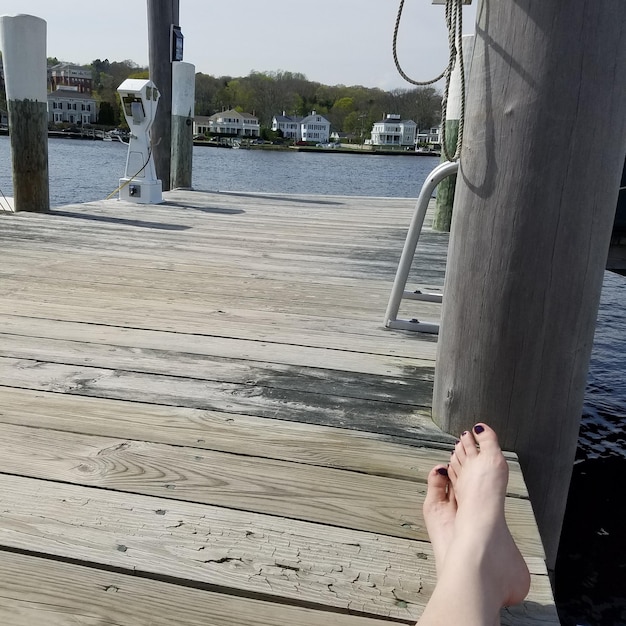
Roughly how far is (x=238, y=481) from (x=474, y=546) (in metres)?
0.50

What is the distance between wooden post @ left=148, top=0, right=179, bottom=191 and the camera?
7488 mm

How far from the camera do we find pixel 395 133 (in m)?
A: 88.8

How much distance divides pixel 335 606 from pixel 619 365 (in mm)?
4342

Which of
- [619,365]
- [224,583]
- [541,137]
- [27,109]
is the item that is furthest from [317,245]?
[224,583]

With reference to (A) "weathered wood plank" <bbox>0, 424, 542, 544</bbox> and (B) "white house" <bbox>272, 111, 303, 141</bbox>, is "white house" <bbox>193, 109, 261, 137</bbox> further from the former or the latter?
(A) "weathered wood plank" <bbox>0, 424, 542, 544</bbox>

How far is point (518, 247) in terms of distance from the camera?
1.28m

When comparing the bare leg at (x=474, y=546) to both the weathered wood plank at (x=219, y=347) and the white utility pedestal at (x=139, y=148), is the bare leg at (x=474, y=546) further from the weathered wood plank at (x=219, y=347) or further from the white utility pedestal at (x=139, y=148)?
the white utility pedestal at (x=139, y=148)

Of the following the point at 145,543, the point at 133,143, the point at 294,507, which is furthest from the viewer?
the point at 133,143

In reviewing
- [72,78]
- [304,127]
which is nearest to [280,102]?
[304,127]

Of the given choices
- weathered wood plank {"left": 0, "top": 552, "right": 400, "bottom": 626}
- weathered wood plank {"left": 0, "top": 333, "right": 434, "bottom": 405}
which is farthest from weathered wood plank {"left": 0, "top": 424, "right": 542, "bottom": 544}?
weathered wood plank {"left": 0, "top": 333, "right": 434, "bottom": 405}

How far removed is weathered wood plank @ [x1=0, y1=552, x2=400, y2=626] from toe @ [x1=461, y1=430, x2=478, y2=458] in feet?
1.37

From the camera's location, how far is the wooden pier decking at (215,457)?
979 mm

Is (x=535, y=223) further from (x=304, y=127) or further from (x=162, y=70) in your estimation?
(x=304, y=127)

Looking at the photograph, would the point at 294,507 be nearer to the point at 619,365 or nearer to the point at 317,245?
the point at 317,245
